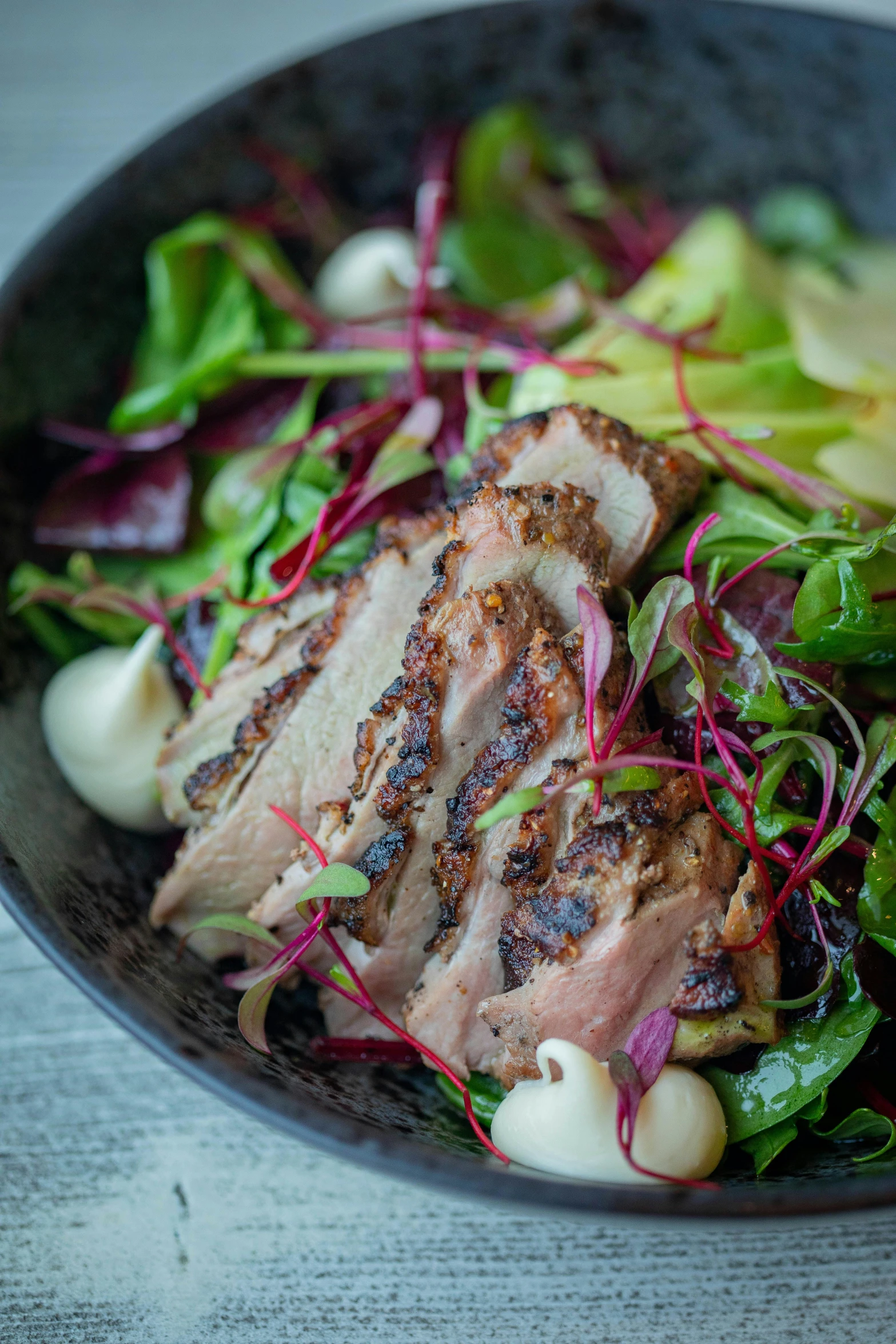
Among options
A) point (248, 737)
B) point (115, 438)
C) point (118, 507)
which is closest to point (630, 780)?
point (248, 737)

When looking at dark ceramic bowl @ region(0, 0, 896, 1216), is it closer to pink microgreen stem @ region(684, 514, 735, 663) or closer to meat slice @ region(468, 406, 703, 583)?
pink microgreen stem @ region(684, 514, 735, 663)

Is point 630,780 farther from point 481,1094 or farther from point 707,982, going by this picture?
point 481,1094

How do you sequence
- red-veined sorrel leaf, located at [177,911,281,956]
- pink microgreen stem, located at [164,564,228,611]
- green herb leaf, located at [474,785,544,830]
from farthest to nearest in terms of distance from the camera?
pink microgreen stem, located at [164,564,228,611] → red-veined sorrel leaf, located at [177,911,281,956] → green herb leaf, located at [474,785,544,830]

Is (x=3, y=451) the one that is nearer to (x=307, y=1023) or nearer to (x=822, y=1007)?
(x=307, y=1023)

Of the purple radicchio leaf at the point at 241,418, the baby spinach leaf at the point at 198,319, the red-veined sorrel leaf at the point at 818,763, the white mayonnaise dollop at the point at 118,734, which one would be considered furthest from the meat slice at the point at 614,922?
the baby spinach leaf at the point at 198,319

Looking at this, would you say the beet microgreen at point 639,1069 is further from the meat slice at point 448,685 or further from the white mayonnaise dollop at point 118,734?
the white mayonnaise dollop at point 118,734

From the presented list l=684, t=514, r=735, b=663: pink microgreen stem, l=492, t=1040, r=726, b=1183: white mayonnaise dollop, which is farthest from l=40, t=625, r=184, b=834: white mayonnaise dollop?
l=684, t=514, r=735, b=663: pink microgreen stem

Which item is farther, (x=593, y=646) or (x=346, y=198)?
(x=346, y=198)
